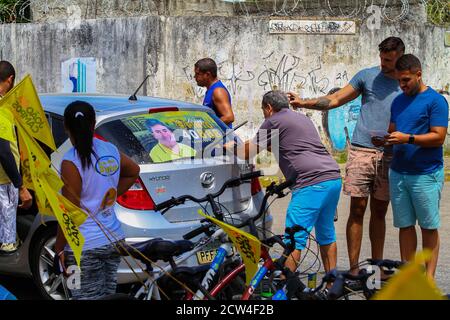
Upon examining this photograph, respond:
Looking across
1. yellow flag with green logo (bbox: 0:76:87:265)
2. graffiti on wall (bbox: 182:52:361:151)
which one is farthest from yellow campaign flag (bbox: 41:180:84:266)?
graffiti on wall (bbox: 182:52:361:151)

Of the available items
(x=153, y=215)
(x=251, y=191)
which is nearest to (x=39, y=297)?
(x=153, y=215)

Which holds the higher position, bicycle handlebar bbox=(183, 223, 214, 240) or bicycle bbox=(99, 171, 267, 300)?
bicycle handlebar bbox=(183, 223, 214, 240)

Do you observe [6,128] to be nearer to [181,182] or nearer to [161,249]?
[181,182]

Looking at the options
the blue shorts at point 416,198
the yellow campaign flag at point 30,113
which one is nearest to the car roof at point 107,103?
the yellow campaign flag at point 30,113

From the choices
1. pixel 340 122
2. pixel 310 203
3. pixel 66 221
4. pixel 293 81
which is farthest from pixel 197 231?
pixel 340 122

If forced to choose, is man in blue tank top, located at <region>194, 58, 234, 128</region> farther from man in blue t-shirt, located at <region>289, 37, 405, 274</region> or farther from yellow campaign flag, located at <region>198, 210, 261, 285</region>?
yellow campaign flag, located at <region>198, 210, 261, 285</region>

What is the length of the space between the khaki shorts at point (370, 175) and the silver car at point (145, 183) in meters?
0.80

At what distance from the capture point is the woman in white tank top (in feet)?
15.5

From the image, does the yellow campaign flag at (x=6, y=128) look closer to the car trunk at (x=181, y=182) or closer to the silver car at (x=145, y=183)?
the silver car at (x=145, y=183)

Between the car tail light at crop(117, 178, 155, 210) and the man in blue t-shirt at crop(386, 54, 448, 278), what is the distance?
1.83 meters

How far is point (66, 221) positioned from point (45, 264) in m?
1.99

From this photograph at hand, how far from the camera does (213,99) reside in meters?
8.27

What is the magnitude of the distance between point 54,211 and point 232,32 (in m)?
10.4
